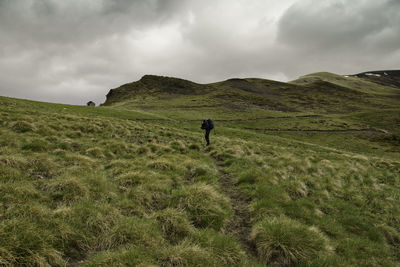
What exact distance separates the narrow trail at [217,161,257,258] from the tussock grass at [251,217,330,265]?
27 cm

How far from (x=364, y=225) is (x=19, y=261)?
9.75 m

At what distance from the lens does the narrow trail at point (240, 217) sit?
5.28m

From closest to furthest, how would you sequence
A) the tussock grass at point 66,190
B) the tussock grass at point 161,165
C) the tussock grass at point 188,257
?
1. the tussock grass at point 188,257
2. the tussock grass at point 66,190
3. the tussock grass at point 161,165

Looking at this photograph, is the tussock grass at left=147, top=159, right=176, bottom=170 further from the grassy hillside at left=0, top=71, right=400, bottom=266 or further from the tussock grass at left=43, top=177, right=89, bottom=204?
the tussock grass at left=43, top=177, right=89, bottom=204


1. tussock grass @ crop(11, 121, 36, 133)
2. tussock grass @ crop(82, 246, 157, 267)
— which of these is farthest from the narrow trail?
tussock grass @ crop(11, 121, 36, 133)

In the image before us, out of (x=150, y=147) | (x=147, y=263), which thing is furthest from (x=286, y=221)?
(x=150, y=147)

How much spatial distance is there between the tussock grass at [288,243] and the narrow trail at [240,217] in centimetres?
27

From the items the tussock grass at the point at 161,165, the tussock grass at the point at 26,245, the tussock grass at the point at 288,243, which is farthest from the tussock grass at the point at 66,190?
the tussock grass at the point at 288,243

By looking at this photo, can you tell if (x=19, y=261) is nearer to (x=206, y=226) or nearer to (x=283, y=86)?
(x=206, y=226)

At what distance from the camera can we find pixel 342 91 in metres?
190

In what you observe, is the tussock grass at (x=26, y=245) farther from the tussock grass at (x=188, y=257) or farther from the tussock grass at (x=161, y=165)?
the tussock grass at (x=161, y=165)

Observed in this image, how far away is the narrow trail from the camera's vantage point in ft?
17.3

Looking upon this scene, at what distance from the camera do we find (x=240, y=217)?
6629mm

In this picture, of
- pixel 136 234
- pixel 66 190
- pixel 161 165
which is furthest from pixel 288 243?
pixel 161 165
